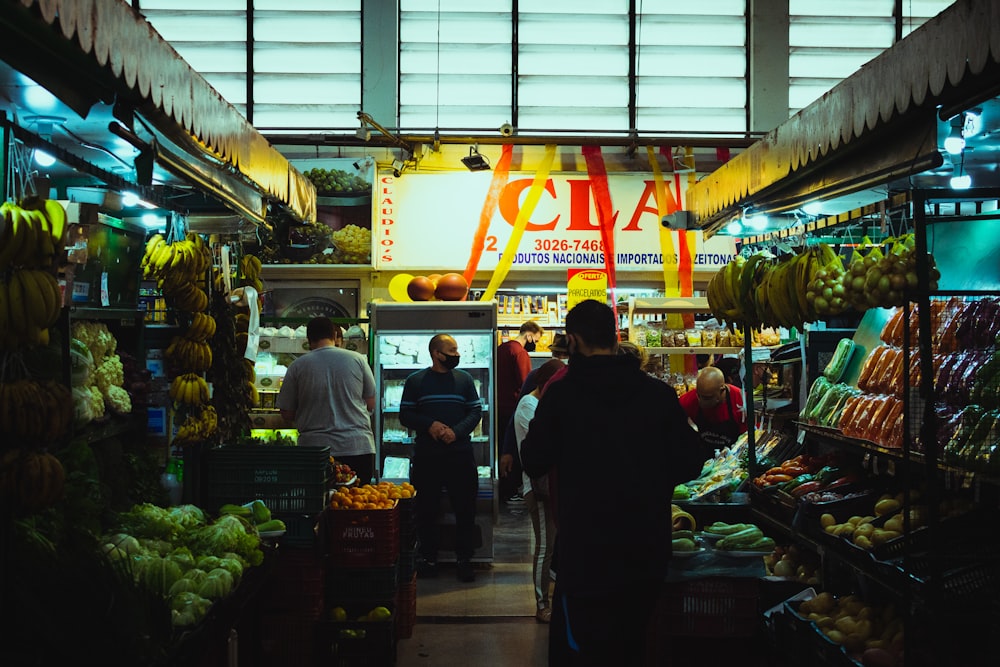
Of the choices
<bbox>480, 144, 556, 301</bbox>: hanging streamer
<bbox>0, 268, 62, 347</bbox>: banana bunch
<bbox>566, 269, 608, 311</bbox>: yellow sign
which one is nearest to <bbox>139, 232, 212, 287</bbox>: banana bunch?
<bbox>0, 268, 62, 347</bbox>: banana bunch

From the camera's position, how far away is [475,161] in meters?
10.9

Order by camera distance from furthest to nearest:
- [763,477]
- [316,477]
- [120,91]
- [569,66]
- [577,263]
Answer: [569,66]
[577,263]
[763,477]
[316,477]
[120,91]

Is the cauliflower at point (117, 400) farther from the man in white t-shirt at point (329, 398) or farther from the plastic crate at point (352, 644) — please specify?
the man in white t-shirt at point (329, 398)

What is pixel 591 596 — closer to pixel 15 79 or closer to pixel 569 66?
pixel 15 79

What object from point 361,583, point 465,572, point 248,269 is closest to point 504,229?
point 248,269

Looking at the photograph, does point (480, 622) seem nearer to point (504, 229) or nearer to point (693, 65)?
point (504, 229)

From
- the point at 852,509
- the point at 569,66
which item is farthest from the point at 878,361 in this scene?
the point at 569,66

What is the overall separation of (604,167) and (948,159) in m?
7.82

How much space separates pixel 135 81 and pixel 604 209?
811 cm

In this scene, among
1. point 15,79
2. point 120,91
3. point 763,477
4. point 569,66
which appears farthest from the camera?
point 569,66

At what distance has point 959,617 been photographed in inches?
151

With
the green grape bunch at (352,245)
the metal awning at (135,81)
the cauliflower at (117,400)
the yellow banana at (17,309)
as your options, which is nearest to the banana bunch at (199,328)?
the metal awning at (135,81)

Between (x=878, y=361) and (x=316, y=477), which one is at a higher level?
(x=878, y=361)

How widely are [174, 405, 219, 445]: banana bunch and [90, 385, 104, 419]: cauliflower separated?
3.05ft
